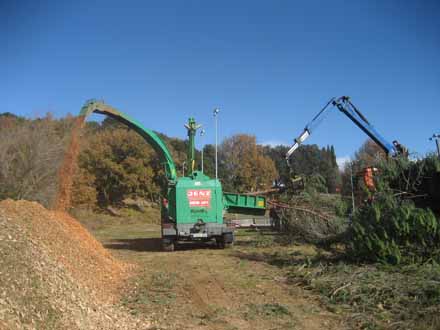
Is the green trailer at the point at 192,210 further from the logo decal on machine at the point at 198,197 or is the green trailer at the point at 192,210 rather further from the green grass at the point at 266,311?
the green grass at the point at 266,311

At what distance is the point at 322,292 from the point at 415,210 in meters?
2.67

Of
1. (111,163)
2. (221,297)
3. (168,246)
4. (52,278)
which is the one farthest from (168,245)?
(111,163)

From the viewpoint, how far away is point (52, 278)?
20.6ft

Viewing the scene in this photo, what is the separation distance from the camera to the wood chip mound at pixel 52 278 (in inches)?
199

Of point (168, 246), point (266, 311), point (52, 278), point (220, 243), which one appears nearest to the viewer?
point (52, 278)

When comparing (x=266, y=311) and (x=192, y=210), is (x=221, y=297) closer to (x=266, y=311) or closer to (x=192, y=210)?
(x=266, y=311)

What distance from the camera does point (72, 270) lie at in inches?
304

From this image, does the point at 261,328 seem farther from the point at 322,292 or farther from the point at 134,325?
the point at 322,292

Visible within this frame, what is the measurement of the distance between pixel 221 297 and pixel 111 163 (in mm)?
30251

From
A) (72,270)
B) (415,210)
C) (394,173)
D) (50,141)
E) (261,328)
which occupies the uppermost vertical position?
(50,141)

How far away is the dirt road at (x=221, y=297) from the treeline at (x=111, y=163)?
220 inches

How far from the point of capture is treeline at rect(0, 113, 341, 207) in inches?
664

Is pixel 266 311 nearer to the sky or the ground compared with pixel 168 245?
nearer to the ground

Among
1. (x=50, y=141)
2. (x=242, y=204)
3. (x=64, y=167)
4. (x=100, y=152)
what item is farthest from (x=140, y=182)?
(x=64, y=167)
